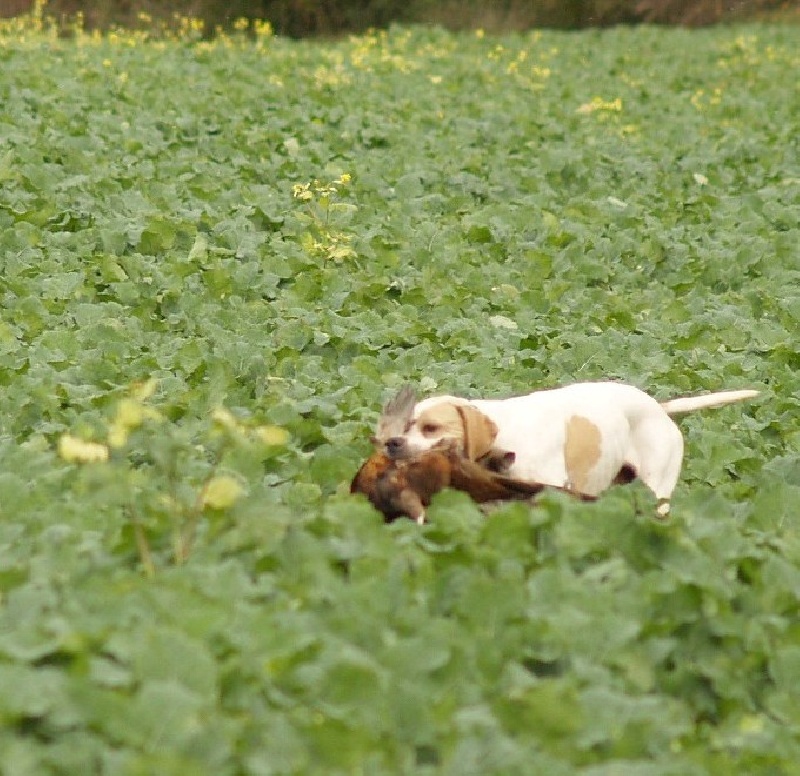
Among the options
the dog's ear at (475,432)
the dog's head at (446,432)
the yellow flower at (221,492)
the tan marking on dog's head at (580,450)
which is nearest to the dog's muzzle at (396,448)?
the dog's head at (446,432)

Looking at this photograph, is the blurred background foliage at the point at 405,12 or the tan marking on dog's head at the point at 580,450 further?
the blurred background foliage at the point at 405,12

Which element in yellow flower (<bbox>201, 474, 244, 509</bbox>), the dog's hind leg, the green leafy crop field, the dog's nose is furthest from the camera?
the dog's hind leg

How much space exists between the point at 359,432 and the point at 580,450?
3.36ft

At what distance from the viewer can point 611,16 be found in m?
32.1

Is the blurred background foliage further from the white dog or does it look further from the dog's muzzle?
the dog's muzzle

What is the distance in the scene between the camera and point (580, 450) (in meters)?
4.27

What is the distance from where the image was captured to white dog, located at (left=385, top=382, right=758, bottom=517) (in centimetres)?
413

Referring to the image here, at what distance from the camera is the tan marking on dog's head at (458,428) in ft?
13.4

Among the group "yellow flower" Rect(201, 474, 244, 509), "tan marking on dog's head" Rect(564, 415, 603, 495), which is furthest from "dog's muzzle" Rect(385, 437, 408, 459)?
"yellow flower" Rect(201, 474, 244, 509)

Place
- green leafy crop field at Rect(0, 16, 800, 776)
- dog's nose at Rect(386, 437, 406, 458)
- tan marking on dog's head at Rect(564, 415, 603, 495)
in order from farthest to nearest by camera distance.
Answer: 1. tan marking on dog's head at Rect(564, 415, 603, 495)
2. dog's nose at Rect(386, 437, 406, 458)
3. green leafy crop field at Rect(0, 16, 800, 776)

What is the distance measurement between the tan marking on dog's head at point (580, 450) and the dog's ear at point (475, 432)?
0.24 meters

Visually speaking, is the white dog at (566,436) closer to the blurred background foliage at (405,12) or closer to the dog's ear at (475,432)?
the dog's ear at (475,432)

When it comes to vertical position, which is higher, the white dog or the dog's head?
the dog's head

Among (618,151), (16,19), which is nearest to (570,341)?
(618,151)
